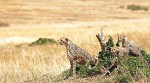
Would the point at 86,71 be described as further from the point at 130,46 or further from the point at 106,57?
the point at 130,46

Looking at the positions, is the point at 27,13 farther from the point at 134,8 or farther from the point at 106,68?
the point at 106,68

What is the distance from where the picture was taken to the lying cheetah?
1162 cm

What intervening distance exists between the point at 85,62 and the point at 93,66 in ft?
0.96

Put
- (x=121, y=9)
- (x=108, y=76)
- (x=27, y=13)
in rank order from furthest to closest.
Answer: (x=121, y=9), (x=27, y=13), (x=108, y=76)

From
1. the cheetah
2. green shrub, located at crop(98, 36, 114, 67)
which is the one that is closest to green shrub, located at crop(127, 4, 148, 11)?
green shrub, located at crop(98, 36, 114, 67)

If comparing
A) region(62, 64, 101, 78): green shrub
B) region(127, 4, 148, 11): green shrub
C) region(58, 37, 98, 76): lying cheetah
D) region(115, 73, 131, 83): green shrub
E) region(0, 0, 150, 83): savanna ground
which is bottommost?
region(127, 4, 148, 11): green shrub

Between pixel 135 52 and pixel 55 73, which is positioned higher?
pixel 135 52

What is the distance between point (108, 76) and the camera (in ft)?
37.9

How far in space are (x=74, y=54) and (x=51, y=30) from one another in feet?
93.4

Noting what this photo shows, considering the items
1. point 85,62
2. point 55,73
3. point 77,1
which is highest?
point 85,62

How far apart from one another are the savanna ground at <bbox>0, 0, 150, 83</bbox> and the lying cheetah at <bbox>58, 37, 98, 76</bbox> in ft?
1.80

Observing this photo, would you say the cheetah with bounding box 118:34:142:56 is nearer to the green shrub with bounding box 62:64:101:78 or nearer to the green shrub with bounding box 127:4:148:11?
the green shrub with bounding box 62:64:101:78

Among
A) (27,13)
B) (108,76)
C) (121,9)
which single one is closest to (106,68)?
(108,76)

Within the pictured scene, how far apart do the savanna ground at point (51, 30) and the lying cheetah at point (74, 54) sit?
55 cm
